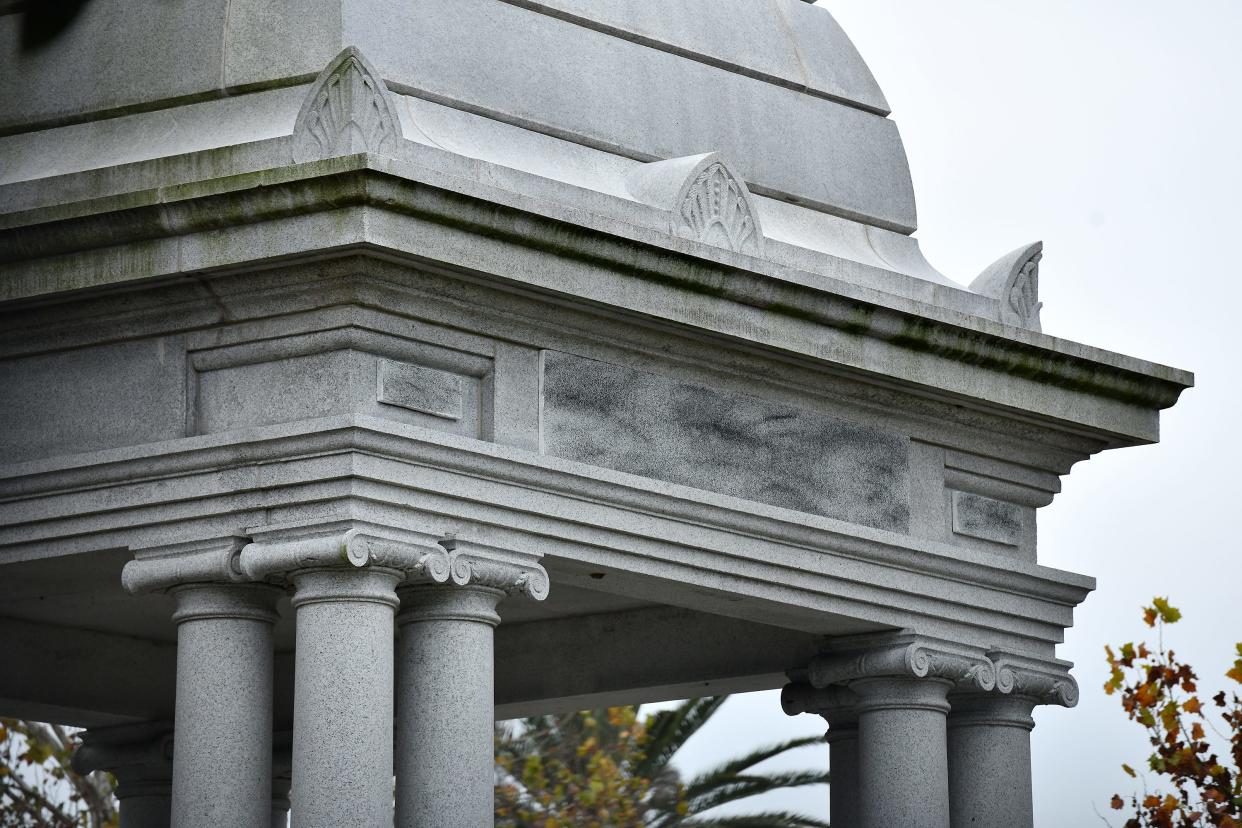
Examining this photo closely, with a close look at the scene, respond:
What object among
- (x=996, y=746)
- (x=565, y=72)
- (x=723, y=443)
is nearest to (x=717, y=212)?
(x=565, y=72)

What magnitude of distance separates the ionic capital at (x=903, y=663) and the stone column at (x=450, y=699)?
3967 mm

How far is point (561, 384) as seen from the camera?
755 inches

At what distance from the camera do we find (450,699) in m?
18.2

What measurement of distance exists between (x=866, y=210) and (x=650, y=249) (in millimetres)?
3761

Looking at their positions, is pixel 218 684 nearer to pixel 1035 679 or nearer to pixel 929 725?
pixel 929 725

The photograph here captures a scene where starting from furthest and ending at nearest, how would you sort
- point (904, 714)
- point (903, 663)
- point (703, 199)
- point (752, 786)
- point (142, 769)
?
point (752, 786), point (142, 769), point (904, 714), point (903, 663), point (703, 199)

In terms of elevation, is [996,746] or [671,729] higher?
[671,729]

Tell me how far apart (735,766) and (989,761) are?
54.9ft

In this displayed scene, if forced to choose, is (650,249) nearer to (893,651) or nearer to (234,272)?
(234,272)

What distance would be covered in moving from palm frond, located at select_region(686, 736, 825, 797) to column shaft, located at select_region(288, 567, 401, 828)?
21012mm

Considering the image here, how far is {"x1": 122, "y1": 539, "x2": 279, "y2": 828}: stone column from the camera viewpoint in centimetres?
1812

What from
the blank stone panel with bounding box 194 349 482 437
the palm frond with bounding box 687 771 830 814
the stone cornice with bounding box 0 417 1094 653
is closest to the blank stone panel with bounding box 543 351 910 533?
the stone cornice with bounding box 0 417 1094 653

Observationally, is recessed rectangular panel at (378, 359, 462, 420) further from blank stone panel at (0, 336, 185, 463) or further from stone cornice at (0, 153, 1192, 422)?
blank stone panel at (0, 336, 185, 463)

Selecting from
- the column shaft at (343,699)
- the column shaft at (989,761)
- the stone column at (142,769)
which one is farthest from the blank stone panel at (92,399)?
the column shaft at (989,761)
